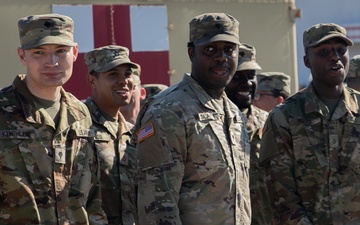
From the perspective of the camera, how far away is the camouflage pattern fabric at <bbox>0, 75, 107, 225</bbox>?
16.3 ft

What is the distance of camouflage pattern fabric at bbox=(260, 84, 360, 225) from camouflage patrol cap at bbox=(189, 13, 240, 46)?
2.86 feet

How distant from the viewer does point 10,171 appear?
4984 millimetres

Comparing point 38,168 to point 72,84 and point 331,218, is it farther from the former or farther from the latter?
point 72,84

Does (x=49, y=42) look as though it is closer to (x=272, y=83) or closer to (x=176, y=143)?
(x=176, y=143)

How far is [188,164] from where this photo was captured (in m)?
5.35

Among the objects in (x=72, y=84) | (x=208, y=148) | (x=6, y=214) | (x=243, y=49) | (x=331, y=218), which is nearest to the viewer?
(x=6, y=214)

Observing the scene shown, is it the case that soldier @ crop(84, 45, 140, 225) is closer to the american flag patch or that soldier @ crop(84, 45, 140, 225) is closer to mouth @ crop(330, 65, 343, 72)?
the american flag patch

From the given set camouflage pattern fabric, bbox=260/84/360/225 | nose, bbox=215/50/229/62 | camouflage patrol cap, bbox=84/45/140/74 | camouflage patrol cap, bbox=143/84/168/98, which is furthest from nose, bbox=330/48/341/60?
camouflage patrol cap, bbox=143/84/168/98

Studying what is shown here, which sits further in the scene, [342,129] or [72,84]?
[72,84]

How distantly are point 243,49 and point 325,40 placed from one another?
1360 millimetres

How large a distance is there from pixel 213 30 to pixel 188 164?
2.66ft

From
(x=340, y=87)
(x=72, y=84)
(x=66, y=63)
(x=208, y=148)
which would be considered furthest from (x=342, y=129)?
(x=72, y=84)

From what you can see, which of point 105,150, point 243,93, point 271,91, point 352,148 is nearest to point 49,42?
point 105,150

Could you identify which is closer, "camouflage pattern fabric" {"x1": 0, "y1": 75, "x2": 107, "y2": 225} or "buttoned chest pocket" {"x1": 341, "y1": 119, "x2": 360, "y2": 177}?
"camouflage pattern fabric" {"x1": 0, "y1": 75, "x2": 107, "y2": 225}
